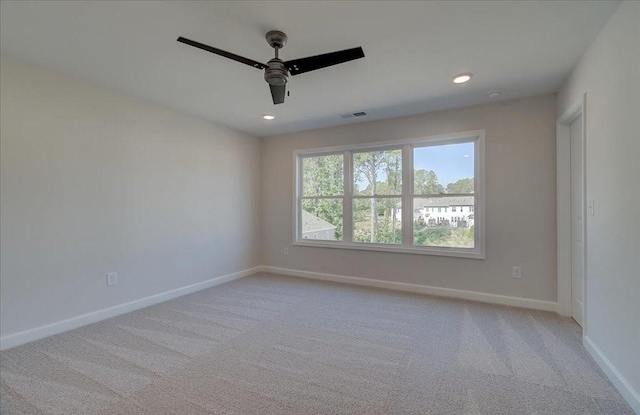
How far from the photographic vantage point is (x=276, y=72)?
2.11m

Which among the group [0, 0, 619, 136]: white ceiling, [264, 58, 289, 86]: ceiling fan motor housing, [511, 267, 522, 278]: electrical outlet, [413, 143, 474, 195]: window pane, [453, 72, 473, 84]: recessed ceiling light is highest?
[0, 0, 619, 136]: white ceiling

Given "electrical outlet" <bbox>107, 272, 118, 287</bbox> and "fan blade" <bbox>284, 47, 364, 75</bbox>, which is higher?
"fan blade" <bbox>284, 47, 364, 75</bbox>

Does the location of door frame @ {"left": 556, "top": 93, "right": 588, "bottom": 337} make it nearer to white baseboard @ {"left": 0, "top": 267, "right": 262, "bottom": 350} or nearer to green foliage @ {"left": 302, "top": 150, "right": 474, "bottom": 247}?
green foliage @ {"left": 302, "top": 150, "right": 474, "bottom": 247}

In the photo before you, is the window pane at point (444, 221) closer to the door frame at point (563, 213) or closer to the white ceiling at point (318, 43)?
the door frame at point (563, 213)

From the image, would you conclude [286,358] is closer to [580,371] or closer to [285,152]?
[580,371]

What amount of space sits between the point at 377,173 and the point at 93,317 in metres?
3.95

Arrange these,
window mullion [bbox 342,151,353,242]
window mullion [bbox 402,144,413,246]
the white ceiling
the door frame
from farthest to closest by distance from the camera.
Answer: window mullion [bbox 342,151,353,242]
window mullion [bbox 402,144,413,246]
the door frame
the white ceiling

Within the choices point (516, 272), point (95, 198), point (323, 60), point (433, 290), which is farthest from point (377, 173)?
point (95, 198)

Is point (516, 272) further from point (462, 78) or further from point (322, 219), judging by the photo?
point (322, 219)

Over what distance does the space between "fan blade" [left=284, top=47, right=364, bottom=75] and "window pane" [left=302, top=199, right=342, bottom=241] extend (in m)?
2.87

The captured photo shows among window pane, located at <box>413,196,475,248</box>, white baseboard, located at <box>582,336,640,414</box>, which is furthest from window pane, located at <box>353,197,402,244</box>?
white baseboard, located at <box>582,336,640,414</box>

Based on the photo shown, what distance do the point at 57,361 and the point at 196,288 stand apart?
75.6 inches

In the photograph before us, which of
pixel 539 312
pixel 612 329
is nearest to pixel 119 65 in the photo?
pixel 612 329

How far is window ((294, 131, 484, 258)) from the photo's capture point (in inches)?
153
